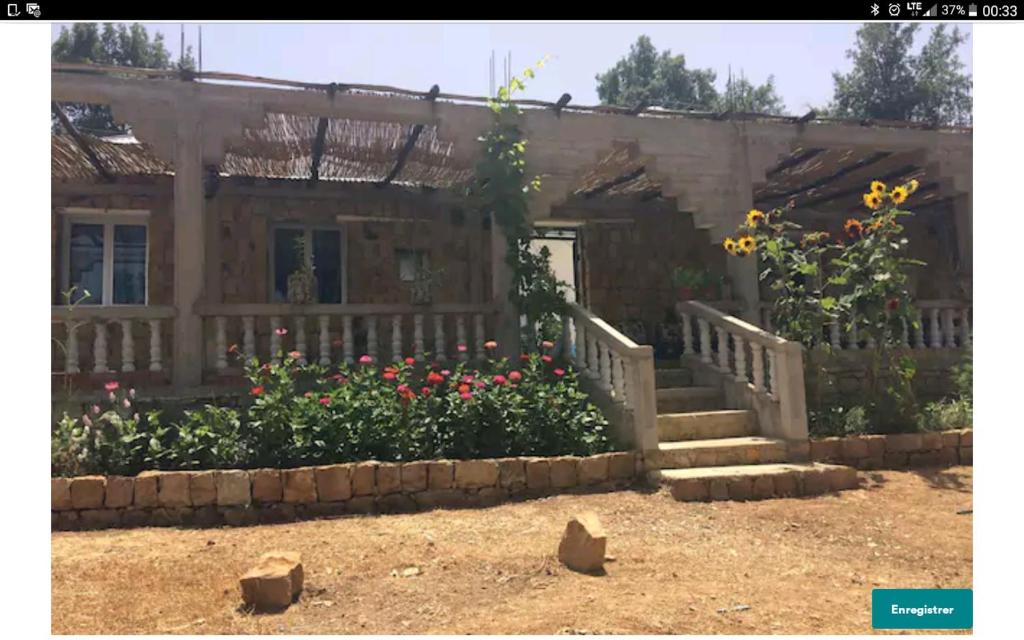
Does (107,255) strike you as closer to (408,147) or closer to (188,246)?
(188,246)

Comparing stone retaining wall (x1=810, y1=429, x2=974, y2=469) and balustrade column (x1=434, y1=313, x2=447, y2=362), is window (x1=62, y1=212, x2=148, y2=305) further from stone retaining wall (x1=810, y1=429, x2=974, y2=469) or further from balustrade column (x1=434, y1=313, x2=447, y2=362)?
stone retaining wall (x1=810, y1=429, x2=974, y2=469)

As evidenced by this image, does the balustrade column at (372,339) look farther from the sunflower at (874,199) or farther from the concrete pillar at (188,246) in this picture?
the sunflower at (874,199)

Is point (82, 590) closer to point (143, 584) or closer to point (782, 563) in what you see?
point (143, 584)

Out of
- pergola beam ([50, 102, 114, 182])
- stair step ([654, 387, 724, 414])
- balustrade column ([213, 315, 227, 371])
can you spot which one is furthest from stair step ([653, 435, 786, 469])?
pergola beam ([50, 102, 114, 182])

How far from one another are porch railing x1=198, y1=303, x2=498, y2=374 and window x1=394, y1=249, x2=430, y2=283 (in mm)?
1760

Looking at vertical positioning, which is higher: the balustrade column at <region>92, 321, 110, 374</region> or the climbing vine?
the climbing vine

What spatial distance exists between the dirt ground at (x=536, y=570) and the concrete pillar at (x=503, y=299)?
2.21 m

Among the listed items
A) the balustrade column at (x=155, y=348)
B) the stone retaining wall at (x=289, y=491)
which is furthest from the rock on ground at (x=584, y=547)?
the balustrade column at (x=155, y=348)

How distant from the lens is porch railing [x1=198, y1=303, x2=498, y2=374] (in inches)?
251

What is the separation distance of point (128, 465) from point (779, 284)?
597cm

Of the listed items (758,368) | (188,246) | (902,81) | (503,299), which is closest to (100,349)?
(188,246)

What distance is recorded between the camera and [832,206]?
11.0m

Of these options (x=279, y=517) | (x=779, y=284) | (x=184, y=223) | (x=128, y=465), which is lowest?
(x=279, y=517)

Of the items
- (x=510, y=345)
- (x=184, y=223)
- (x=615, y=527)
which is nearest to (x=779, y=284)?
(x=510, y=345)
